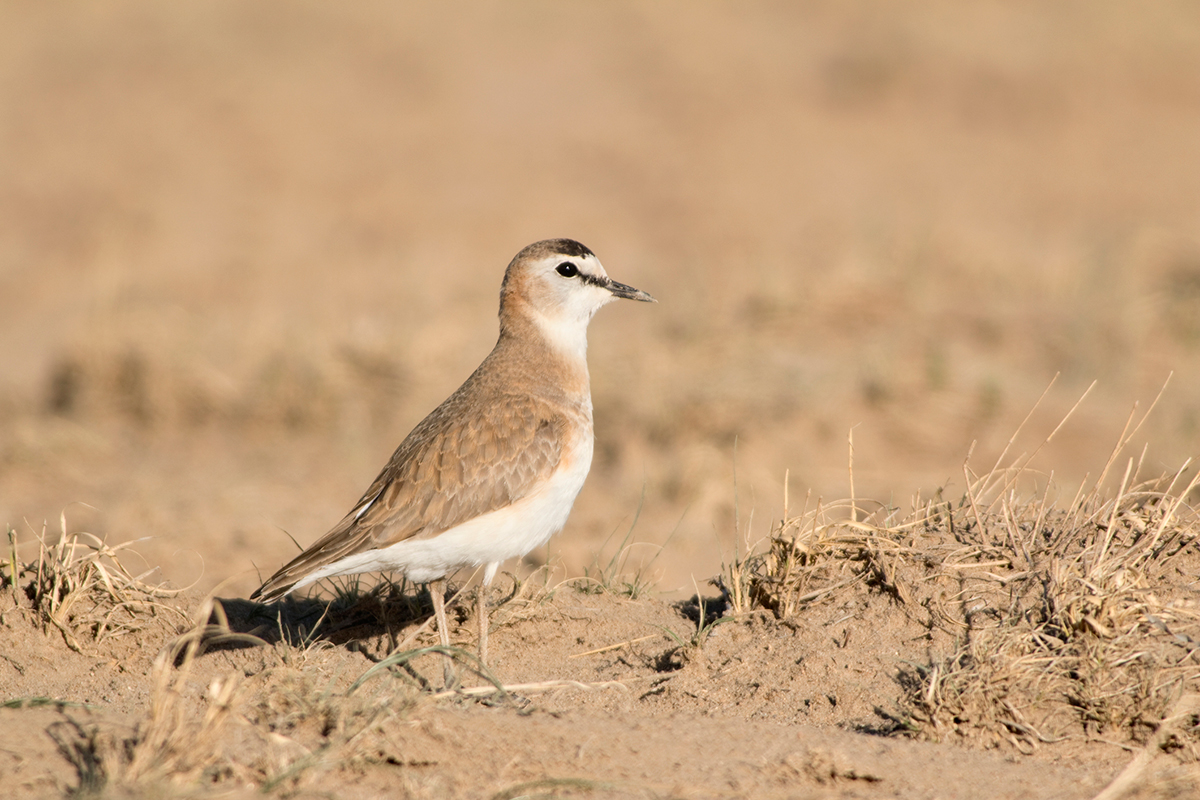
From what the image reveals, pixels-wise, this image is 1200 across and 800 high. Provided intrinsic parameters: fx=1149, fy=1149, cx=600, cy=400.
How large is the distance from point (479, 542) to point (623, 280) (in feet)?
29.9

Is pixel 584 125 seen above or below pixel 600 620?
above

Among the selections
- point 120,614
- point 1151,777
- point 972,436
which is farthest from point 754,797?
point 972,436

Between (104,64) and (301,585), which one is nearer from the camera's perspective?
(301,585)

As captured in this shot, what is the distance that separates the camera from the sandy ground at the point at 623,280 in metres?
4.82

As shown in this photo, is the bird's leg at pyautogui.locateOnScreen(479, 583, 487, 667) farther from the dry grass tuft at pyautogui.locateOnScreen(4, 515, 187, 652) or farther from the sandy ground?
the dry grass tuft at pyautogui.locateOnScreen(4, 515, 187, 652)

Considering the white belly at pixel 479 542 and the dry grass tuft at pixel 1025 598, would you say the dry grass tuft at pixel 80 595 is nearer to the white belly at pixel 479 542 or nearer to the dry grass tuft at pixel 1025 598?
the white belly at pixel 479 542

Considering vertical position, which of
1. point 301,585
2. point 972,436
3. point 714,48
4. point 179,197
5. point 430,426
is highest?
point 714,48

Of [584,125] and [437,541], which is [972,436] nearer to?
[437,541]

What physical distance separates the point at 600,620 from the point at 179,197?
14371 millimetres

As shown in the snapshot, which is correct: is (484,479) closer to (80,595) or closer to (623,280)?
(80,595)

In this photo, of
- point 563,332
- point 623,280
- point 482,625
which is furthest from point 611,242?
point 482,625

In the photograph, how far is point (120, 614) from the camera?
517cm

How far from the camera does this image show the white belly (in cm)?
506

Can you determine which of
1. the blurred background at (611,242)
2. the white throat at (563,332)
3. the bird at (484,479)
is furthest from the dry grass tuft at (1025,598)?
the white throat at (563,332)
